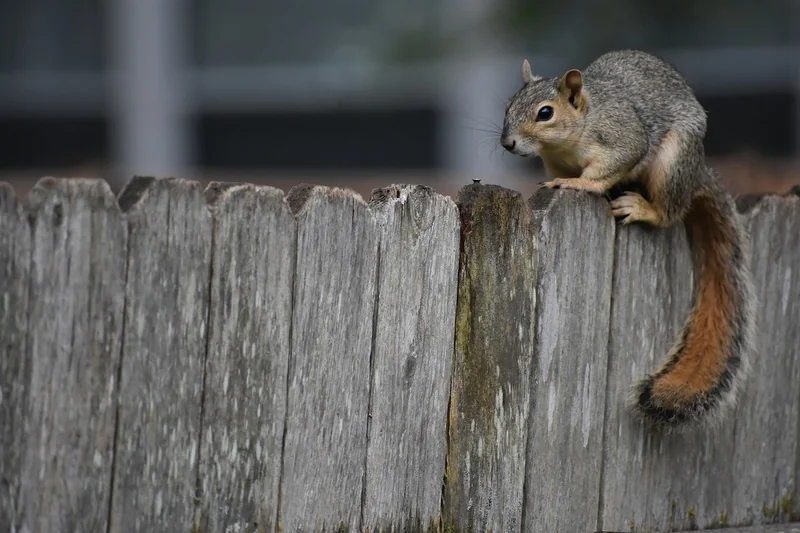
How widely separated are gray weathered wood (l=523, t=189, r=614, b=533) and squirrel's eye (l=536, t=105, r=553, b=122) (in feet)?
1.48

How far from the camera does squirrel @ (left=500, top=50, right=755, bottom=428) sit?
3.04m

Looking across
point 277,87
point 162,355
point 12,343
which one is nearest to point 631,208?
point 162,355

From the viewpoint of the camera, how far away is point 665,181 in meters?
3.12

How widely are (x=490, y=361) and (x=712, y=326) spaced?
2.45 feet

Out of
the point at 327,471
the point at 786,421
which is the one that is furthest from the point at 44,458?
the point at 786,421

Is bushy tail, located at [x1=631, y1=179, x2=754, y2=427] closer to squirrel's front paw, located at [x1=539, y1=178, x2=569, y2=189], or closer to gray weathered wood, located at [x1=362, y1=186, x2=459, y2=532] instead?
squirrel's front paw, located at [x1=539, y1=178, x2=569, y2=189]

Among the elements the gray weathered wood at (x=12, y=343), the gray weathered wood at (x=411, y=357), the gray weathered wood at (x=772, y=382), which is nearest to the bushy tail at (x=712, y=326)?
the gray weathered wood at (x=772, y=382)

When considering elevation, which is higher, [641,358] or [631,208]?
[631,208]

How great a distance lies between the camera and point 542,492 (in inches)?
112

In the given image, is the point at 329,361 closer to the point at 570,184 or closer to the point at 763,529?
the point at 570,184

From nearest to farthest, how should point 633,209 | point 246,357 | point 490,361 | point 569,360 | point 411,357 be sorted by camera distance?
point 246,357 → point 411,357 → point 490,361 → point 569,360 → point 633,209

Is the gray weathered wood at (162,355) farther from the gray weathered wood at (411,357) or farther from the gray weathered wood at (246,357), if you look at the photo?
the gray weathered wood at (411,357)

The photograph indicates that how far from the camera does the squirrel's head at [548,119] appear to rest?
3.29 m

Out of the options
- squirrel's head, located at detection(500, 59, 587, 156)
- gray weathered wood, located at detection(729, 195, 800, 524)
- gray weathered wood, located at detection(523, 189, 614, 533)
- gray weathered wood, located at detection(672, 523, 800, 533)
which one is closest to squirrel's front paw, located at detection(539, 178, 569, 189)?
gray weathered wood, located at detection(523, 189, 614, 533)
